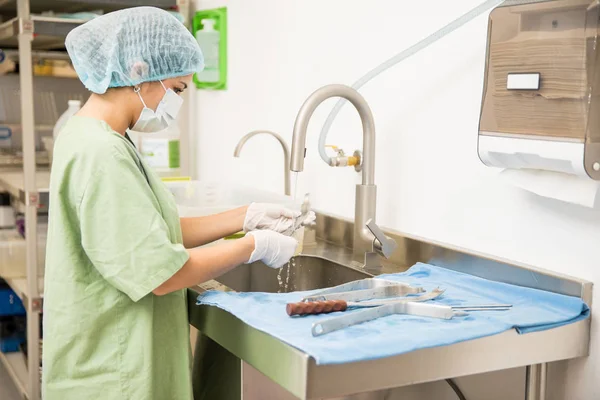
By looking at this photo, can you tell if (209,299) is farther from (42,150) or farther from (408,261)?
(42,150)

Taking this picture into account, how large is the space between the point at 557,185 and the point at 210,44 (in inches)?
70.3

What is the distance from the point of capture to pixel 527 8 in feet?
4.63

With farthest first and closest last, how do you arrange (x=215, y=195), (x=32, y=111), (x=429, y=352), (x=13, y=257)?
(x=13, y=257), (x=32, y=111), (x=215, y=195), (x=429, y=352)

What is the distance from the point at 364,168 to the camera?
1.89 meters

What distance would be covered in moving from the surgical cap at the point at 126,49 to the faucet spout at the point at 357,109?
0.31 meters

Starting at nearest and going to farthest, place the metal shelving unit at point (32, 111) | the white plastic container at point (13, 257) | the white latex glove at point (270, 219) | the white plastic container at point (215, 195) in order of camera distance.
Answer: the white latex glove at point (270, 219), the white plastic container at point (215, 195), the metal shelving unit at point (32, 111), the white plastic container at point (13, 257)

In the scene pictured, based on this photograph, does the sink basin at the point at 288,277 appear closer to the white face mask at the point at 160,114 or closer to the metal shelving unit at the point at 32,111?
the white face mask at the point at 160,114

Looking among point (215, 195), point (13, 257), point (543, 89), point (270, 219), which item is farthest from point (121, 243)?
point (13, 257)

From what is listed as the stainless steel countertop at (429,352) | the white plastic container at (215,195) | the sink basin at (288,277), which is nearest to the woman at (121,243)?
the stainless steel countertop at (429,352)

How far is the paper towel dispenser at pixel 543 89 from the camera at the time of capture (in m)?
A: 1.31

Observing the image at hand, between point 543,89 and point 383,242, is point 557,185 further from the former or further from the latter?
point 383,242

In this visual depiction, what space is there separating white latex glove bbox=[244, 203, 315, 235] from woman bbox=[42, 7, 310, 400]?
0.23 metres

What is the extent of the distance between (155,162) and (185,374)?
154 centimetres

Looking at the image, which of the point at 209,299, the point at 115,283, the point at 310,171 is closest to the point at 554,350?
the point at 209,299
